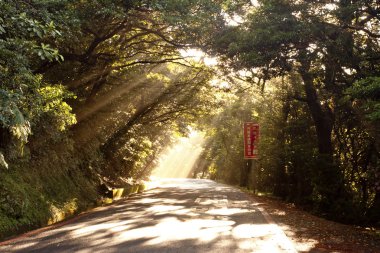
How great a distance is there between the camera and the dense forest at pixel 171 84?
9664 mm

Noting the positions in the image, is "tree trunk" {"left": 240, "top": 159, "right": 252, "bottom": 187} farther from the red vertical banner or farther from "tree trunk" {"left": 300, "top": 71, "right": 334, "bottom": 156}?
"tree trunk" {"left": 300, "top": 71, "right": 334, "bottom": 156}

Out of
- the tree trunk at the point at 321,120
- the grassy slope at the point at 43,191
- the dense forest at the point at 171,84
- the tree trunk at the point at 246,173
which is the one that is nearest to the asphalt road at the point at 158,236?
the grassy slope at the point at 43,191

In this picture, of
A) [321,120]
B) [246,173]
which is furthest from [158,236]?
[246,173]

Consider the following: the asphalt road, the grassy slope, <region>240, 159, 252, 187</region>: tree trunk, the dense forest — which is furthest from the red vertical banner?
the asphalt road

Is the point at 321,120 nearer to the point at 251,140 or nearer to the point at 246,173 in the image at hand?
the point at 251,140

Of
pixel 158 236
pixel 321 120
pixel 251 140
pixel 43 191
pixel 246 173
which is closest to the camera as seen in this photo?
pixel 158 236

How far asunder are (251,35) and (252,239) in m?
7.15

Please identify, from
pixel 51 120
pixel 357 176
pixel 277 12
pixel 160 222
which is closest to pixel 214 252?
pixel 160 222

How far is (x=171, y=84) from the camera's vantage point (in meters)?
25.2

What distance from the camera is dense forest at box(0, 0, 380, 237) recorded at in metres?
9.66

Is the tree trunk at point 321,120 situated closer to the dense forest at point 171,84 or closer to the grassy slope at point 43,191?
the dense forest at point 171,84

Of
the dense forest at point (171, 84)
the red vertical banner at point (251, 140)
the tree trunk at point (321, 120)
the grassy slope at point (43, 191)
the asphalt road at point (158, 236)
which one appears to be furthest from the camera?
the red vertical banner at point (251, 140)

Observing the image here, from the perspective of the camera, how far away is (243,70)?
15.1 m

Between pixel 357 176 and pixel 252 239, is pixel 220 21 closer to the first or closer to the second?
pixel 252 239
